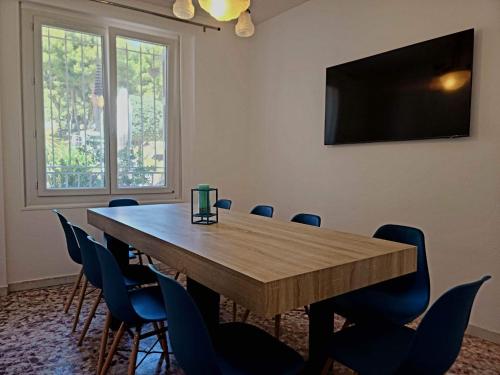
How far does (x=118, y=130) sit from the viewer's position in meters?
4.05

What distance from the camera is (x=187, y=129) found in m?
4.46

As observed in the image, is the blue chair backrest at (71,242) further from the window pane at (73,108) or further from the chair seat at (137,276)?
the window pane at (73,108)

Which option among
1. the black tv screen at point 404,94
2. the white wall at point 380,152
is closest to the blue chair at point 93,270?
the white wall at point 380,152

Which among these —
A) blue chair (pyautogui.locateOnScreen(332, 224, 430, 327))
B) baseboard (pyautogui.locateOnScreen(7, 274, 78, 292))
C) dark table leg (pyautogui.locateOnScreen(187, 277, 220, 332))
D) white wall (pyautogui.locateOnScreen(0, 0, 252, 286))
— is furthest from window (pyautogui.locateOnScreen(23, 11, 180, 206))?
blue chair (pyautogui.locateOnScreen(332, 224, 430, 327))

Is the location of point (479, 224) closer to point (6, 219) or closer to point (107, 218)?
point (107, 218)

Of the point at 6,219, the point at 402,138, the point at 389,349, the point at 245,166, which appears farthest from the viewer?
the point at 245,166

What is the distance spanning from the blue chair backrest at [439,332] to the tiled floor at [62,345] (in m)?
1.08

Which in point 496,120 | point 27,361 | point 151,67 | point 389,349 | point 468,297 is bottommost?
point 27,361

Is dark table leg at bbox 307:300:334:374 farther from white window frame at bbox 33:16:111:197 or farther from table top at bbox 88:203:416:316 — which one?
white window frame at bbox 33:16:111:197

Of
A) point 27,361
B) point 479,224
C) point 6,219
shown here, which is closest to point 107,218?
point 27,361

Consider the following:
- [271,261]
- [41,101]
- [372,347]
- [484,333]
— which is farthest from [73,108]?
[484,333]

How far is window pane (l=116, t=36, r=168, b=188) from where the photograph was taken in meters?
4.07

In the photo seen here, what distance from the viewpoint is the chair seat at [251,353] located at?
4.28ft

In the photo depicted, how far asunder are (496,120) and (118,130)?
3.51 meters
